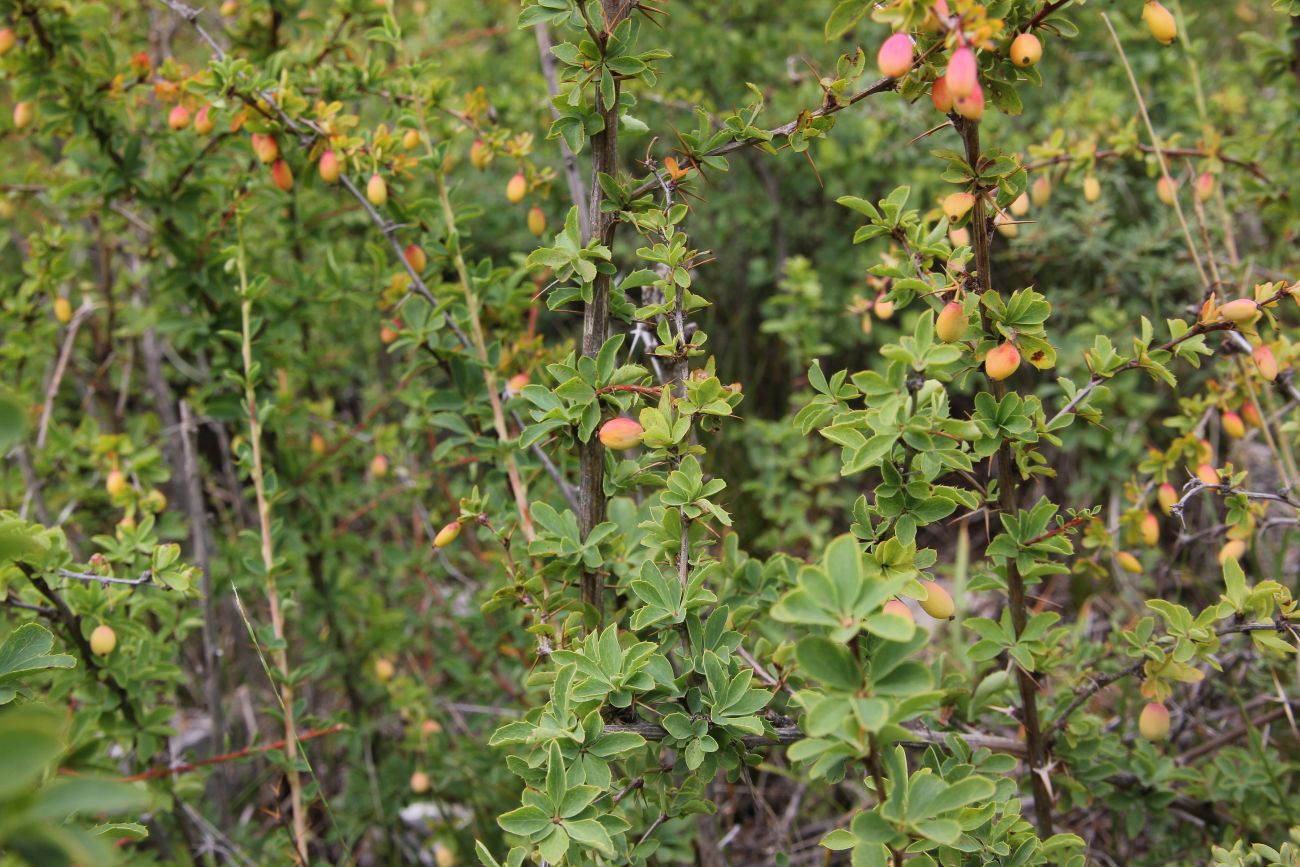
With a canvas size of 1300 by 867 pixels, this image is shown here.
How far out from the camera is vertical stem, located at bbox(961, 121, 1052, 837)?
1.10 m

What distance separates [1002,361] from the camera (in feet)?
3.44

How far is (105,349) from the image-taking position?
2.28 metres

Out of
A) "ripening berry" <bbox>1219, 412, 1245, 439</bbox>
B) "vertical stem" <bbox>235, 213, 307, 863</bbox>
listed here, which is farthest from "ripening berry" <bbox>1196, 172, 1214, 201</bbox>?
"vertical stem" <bbox>235, 213, 307, 863</bbox>

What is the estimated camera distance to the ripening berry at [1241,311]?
1104 mm

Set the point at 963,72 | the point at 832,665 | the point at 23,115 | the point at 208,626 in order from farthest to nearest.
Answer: the point at 208,626
the point at 23,115
the point at 963,72
the point at 832,665

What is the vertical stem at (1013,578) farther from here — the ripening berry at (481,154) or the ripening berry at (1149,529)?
the ripening berry at (481,154)

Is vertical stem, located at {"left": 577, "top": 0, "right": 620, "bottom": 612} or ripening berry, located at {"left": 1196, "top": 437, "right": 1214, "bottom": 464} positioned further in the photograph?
ripening berry, located at {"left": 1196, "top": 437, "right": 1214, "bottom": 464}

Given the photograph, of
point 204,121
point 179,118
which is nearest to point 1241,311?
point 204,121

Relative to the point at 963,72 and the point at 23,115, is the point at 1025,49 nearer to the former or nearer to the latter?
the point at 963,72

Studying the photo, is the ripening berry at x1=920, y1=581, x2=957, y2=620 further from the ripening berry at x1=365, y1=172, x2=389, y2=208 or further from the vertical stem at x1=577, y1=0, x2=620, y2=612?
the ripening berry at x1=365, y1=172, x2=389, y2=208

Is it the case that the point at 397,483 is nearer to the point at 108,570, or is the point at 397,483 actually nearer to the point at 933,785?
the point at 108,570

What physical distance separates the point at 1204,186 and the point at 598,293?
1.38 meters

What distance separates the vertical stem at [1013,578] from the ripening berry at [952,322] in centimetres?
11

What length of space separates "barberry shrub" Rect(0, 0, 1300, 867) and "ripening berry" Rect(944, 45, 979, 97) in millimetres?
14
